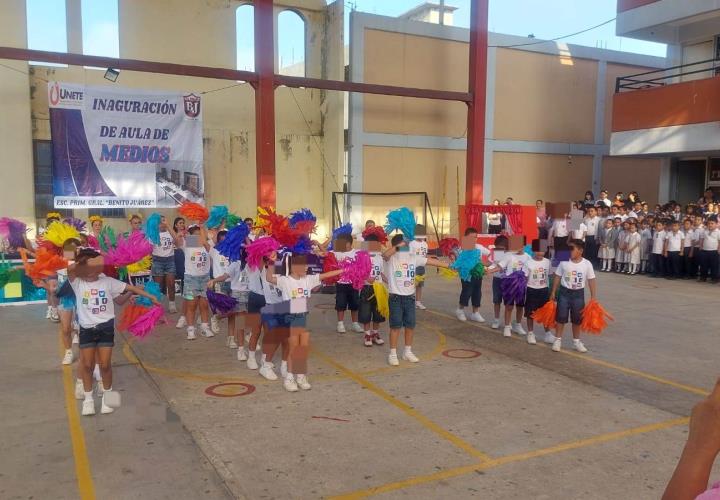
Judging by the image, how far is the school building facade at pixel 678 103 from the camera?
60.0 feet

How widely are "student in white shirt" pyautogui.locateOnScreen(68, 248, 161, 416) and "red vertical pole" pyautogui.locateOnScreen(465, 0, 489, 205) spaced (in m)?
15.3

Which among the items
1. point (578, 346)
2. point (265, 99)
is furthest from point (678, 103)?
point (578, 346)

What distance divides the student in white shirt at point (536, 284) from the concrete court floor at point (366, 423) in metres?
0.49

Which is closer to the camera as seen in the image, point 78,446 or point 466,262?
point 78,446

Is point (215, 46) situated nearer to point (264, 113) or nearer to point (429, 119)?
point (264, 113)

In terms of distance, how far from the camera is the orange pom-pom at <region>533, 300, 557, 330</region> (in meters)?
8.66

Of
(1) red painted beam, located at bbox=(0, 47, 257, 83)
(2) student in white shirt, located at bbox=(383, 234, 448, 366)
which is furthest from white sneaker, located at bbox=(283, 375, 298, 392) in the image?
(1) red painted beam, located at bbox=(0, 47, 257, 83)

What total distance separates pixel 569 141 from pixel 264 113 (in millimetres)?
13662

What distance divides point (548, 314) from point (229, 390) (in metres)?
4.56

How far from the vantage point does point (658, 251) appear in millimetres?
16234

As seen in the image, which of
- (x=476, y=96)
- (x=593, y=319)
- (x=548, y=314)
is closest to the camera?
(x=593, y=319)

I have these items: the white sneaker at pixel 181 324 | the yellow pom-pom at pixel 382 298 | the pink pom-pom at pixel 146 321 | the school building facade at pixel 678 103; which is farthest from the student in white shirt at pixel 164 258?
the school building facade at pixel 678 103

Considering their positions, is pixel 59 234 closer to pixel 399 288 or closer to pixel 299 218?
pixel 299 218

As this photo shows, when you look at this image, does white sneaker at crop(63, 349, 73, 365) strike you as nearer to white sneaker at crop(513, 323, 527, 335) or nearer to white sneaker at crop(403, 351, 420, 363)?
white sneaker at crop(403, 351, 420, 363)
